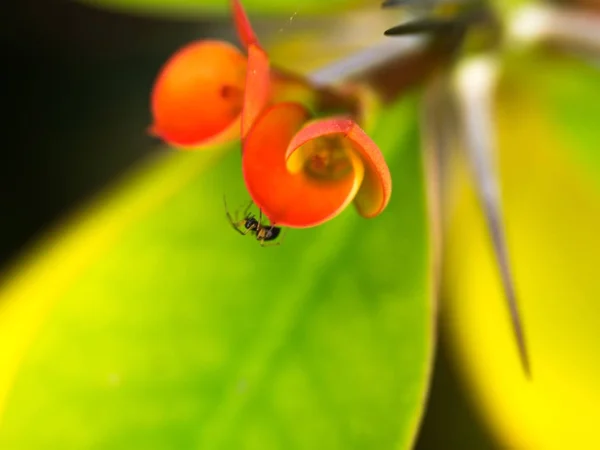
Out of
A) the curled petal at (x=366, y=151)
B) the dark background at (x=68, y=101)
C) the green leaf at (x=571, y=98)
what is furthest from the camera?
the dark background at (x=68, y=101)

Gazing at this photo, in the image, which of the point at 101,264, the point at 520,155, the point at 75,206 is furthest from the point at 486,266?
the point at 75,206

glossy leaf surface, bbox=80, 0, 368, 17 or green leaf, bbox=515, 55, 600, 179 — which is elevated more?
glossy leaf surface, bbox=80, 0, 368, 17

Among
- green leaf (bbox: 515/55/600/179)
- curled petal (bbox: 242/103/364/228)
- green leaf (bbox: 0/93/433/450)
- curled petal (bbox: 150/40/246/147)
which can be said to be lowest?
green leaf (bbox: 515/55/600/179)

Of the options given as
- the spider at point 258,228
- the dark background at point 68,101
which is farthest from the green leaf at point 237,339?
the dark background at point 68,101

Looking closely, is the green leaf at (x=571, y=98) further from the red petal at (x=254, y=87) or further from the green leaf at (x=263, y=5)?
the red petal at (x=254, y=87)

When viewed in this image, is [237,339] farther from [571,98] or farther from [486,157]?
[571,98]

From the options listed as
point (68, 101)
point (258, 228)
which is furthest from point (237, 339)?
point (68, 101)

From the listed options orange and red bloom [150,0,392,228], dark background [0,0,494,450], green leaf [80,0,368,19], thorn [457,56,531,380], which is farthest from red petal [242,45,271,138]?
dark background [0,0,494,450]

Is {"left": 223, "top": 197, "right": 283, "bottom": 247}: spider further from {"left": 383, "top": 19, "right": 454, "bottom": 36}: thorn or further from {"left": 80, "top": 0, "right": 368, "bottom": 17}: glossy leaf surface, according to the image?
{"left": 80, "top": 0, "right": 368, "bottom": 17}: glossy leaf surface
